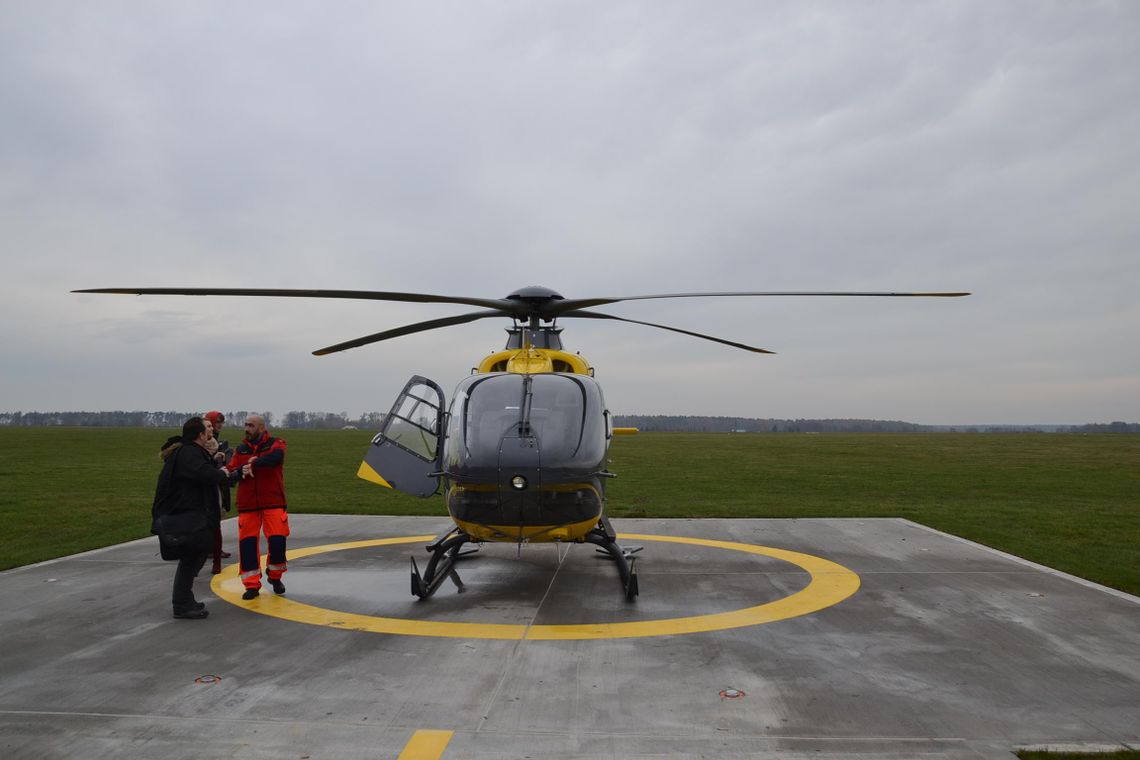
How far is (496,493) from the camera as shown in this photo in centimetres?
722

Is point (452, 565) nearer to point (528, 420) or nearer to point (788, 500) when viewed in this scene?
point (528, 420)

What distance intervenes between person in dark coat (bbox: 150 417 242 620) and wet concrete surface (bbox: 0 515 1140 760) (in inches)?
11.9

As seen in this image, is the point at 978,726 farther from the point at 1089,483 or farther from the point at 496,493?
the point at 1089,483

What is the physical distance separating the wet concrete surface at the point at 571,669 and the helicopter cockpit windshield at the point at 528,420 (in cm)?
151

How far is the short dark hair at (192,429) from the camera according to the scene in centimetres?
725

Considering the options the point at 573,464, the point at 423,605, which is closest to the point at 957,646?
the point at 573,464

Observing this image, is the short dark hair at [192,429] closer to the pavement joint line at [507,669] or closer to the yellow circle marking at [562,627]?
the yellow circle marking at [562,627]

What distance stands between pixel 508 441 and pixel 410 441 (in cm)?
245

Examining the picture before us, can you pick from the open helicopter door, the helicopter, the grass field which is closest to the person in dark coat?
the helicopter

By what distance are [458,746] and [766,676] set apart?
7.71 feet

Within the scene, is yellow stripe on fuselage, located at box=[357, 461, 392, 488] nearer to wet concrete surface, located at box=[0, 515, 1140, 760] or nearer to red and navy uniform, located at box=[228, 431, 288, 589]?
wet concrete surface, located at box=[0, 515, 1140, 760]

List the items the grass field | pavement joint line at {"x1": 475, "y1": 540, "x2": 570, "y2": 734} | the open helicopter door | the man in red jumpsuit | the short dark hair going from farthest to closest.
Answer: the grass field → the open helicopter door → the man in red jumpsuit → the short dark hair → pavement joint line at {"x1": 475, "y1": 540, "x2": 570, "y2": 734}

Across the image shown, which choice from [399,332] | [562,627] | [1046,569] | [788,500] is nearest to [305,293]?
[399,332]

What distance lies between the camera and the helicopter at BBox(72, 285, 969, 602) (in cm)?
Result: 722
